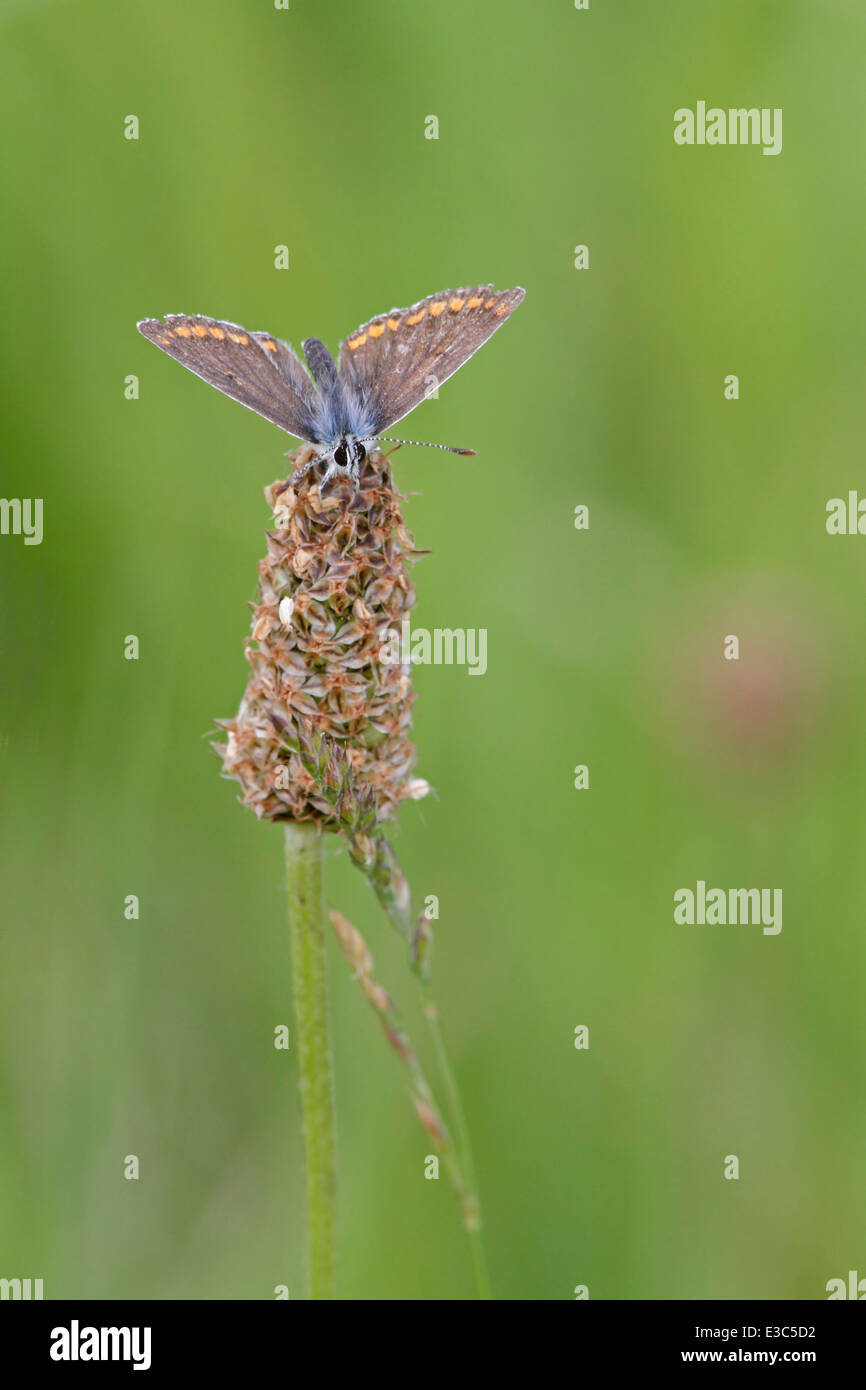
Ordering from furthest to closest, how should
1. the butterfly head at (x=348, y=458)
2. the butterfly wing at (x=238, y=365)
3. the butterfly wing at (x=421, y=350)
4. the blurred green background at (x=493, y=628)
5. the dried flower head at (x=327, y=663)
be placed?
the blurred green background at (x=493, y=628) < the butterfly wing at (x=421, y=350) < the butterfly wing at (x=238, y=365) < the butterfly head at (x=348, y=458) < the dried flower head at (x=327, y=663)

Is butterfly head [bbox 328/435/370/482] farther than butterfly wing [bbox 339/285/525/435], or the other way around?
butterfly wing [bbox 339/285/525/435]

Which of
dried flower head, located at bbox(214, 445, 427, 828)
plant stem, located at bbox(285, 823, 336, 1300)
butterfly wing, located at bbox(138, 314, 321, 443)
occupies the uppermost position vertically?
butterfly wing, located at bbox(138, 314, 321, 443)

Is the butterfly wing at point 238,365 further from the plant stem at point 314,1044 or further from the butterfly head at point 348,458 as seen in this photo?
the plant stem at point 314,1044

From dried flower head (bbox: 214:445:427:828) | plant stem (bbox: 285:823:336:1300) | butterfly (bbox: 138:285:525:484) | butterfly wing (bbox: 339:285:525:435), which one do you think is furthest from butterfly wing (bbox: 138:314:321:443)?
plant stem (bbox: 285:823:336:1300)

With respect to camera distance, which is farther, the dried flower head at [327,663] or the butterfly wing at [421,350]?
the butterfly wing at [421,350]

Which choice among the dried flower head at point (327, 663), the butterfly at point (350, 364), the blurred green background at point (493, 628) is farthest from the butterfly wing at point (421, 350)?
the blurred green background at point (493, 628)

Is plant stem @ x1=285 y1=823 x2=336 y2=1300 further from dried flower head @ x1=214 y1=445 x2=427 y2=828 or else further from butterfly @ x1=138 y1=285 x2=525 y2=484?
butterfly @ x1=138 y1=285 x2=525 y2=484

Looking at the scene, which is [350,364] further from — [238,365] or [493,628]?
[493,628]

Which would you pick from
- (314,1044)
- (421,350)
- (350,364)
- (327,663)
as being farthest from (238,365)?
(314,1044)
